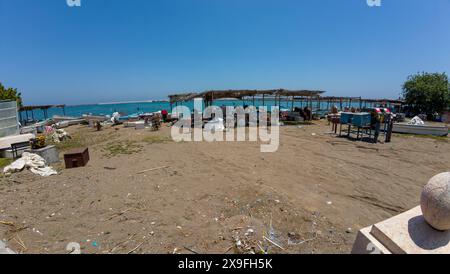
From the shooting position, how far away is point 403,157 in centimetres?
752

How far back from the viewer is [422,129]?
40.3 feet

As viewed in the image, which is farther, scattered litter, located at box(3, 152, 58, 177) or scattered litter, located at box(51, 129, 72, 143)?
scattered litter, located at box(51, 129, 72, 143)

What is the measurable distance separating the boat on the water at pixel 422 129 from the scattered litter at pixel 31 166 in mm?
18300

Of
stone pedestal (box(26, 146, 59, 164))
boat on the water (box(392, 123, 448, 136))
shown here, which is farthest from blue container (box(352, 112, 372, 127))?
stone pedestal (box(26, 146, 59, 164))

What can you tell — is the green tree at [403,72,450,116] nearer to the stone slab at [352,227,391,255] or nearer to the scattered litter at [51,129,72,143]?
the stone slab at [352,227,391,255]

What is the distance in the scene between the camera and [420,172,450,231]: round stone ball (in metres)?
1.98

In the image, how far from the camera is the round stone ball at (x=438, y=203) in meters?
1.98

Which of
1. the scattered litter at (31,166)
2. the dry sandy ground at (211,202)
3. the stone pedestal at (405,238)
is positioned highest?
the stone pedestal at (405,238)

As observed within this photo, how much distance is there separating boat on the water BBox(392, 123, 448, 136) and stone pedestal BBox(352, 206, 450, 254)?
14.1 metres

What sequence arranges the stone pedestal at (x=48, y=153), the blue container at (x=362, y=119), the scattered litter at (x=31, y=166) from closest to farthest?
the scattered litter at (x=31, y=166), the stone pedestal at (x=48, y=153), the blue container at (x=362, y=119)

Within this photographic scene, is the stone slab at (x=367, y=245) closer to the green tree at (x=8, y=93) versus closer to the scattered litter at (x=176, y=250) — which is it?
the scattered litter at (x=176, y=250)

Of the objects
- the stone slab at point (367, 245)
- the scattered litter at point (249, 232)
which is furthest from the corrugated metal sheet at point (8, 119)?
the stone slab at point (367, 245)
